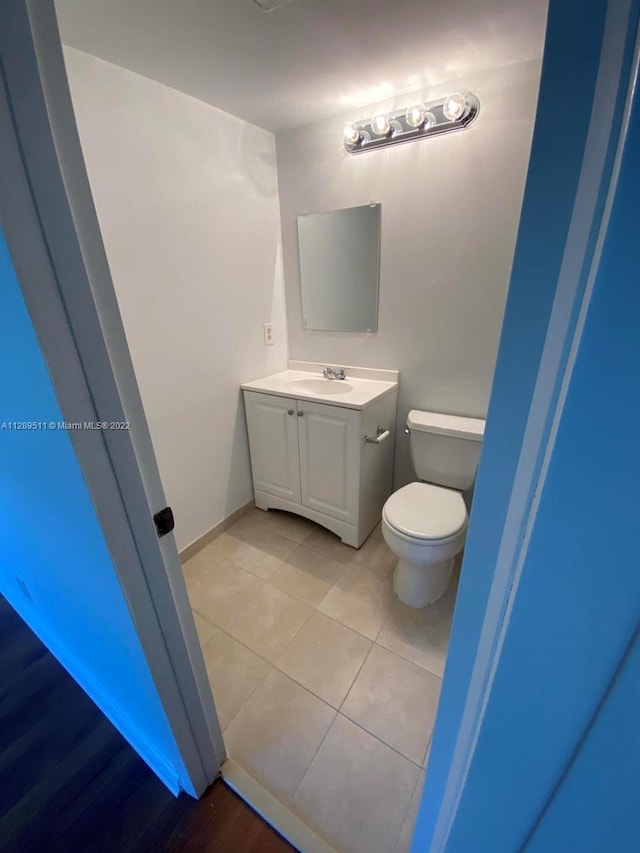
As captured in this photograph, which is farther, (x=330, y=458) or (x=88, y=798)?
(x=330, y=458)

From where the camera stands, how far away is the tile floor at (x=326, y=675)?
995 mm

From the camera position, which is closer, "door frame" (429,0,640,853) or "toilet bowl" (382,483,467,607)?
"door frame" (429,0,640,853)

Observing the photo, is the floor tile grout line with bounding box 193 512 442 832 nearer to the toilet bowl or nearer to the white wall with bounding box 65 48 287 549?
the toilet bowl

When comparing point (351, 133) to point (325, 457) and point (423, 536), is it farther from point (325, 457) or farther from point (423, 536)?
point (423, 536)

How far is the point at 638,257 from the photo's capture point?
20 centimetres

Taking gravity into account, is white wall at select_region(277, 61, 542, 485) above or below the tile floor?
above

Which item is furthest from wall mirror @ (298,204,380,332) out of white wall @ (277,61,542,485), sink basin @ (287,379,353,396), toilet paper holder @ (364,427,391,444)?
toilet paper holder @ (364,427,391,444)

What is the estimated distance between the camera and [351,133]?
1.62 m

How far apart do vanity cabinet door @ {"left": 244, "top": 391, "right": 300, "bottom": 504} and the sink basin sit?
0.71 feet

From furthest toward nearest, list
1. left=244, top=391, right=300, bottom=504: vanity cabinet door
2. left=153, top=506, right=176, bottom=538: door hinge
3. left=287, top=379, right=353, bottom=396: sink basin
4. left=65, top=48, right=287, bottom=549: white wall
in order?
left=287, top=379, right=353, bottom=396: sink basin < left=244, top=391, right=300, bottom=504: vanity cabinet door < left=65, top=48, right=287, bottom=549: white wall < left=153, top=506, right=176, bottom=538: door hinge

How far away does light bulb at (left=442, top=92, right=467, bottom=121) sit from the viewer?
1.39 m

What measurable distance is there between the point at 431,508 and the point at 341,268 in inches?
53.9

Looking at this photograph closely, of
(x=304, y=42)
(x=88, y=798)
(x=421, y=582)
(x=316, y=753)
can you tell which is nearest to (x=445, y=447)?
(x=421, y=582)

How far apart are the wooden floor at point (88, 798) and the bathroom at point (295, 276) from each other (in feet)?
0.40
